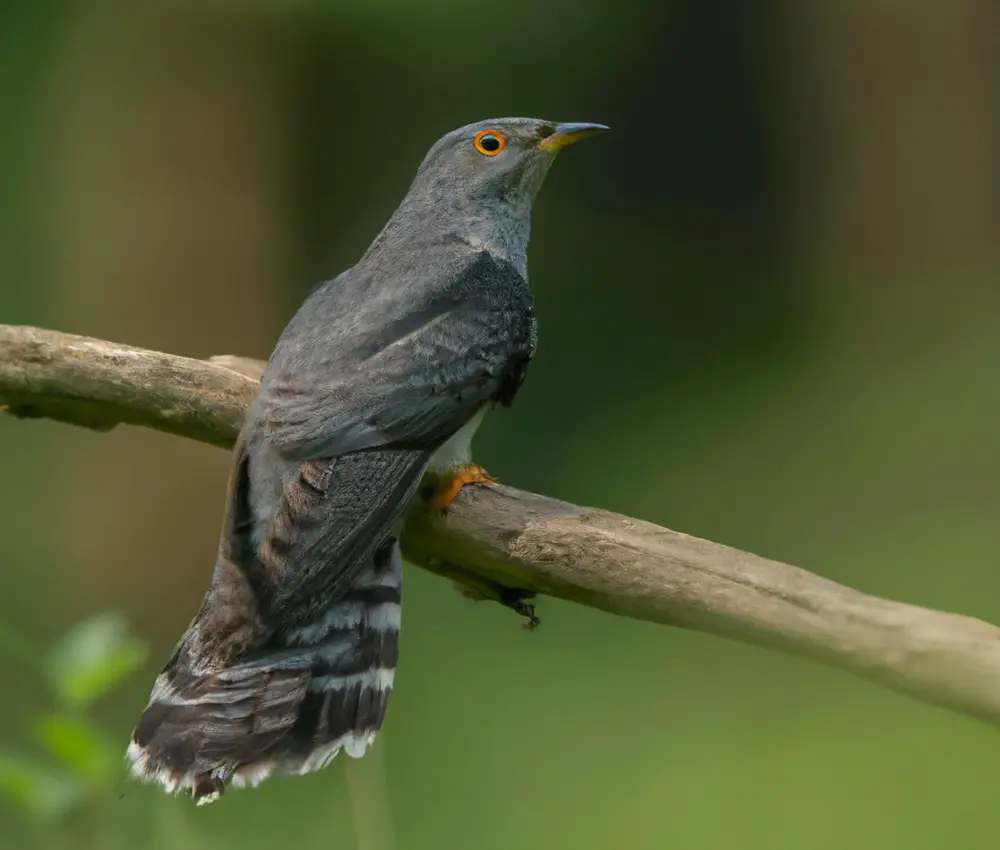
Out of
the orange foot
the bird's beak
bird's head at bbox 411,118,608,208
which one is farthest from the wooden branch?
the bird's beak

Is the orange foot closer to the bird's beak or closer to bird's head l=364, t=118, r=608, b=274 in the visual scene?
bird's head l=364, t=118, r=608, b=274

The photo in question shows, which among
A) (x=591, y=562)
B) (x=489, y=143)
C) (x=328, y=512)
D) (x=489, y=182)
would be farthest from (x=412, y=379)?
(x=489, y=143)

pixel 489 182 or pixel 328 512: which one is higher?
pixel 489 182

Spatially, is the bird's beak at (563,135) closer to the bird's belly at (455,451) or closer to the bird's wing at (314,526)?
the bird's belly at (455,451)

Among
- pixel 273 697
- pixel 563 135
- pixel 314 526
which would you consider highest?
pixel 563 135

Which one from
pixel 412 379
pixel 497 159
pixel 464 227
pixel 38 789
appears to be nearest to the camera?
pixel 38 789

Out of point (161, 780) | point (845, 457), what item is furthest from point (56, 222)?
point (161, 780)

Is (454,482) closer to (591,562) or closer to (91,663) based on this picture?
(591,562)
